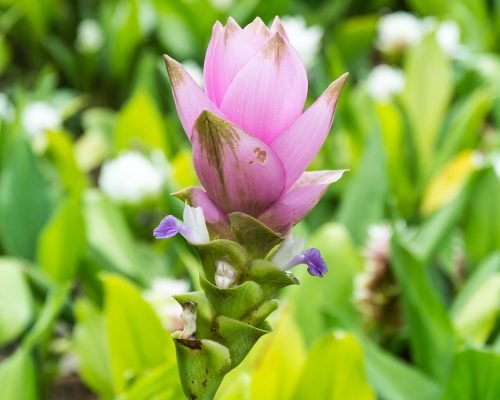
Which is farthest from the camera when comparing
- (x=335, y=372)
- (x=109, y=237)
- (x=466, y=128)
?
(x=466, y=128)

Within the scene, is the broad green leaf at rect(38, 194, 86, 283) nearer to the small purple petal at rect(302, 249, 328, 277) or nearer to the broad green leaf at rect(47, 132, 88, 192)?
the broad green leaf at rect(47, 132, 88, 192)

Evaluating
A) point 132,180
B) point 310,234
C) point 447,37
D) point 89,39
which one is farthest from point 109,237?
point 89,39

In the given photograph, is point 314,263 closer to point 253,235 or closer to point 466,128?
point 253,235

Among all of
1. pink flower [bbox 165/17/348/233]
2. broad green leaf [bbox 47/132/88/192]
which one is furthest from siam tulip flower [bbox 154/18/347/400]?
A: broad green leaf [bbox 47/132/88/192]

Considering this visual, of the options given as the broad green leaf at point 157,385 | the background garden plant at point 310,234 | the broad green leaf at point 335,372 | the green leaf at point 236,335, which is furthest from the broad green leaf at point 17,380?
the green leaf at point 236,335

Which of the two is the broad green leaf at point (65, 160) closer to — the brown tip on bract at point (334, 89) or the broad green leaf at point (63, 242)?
the broad green leaf at point (63, 242)

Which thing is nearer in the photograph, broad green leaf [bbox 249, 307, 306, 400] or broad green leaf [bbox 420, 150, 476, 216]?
broad green leaf [bbox 249, 307, 306, 400]

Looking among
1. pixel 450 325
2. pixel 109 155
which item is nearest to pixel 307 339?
pixel 450 325
